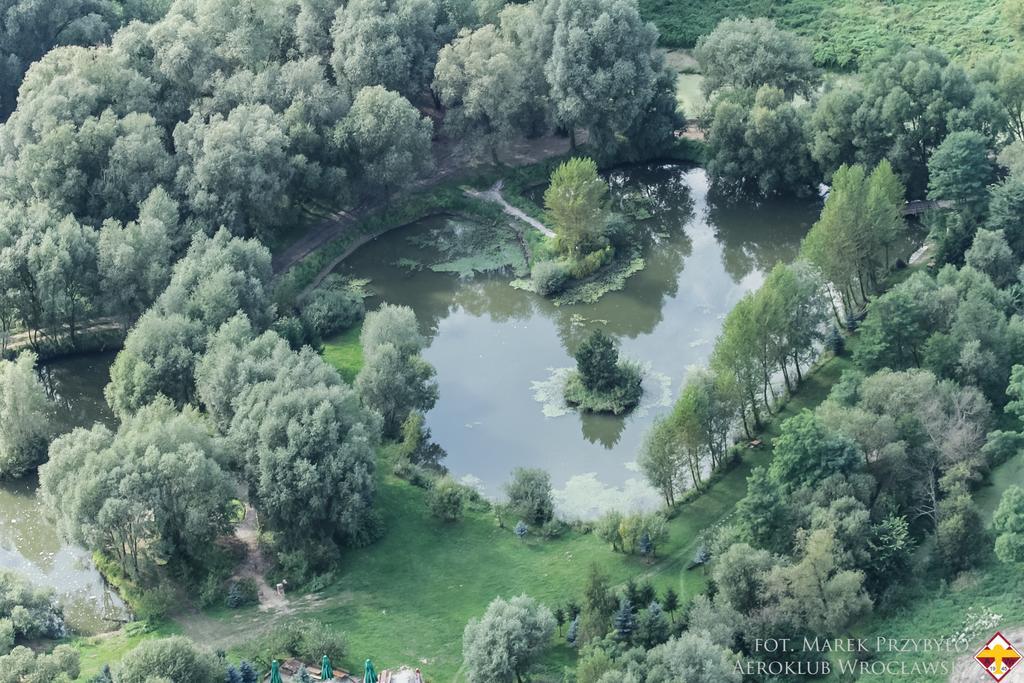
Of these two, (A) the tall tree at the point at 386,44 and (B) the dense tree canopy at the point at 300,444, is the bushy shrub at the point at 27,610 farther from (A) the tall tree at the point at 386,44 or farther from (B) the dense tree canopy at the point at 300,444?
(A) the tall tree at the point at 386,44

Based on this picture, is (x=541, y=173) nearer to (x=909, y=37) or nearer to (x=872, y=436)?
(x=909, y=37)

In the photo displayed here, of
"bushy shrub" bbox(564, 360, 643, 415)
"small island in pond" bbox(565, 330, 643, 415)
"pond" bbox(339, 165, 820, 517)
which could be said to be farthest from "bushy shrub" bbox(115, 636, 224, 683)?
"small island in pond" bbox(565, 330, 643, 415)

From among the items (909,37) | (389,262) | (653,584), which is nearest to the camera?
(653,584)

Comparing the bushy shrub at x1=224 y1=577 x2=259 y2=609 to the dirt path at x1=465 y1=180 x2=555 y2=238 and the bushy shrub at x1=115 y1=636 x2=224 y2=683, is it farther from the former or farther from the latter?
the dirt path at x1=465 y1=180 x2=555 y2=238

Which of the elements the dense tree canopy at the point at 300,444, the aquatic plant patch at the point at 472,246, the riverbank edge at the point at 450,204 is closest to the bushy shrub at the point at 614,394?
the dense tree canopy at the point at 300,444

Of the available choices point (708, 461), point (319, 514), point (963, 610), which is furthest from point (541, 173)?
point (963, 610)

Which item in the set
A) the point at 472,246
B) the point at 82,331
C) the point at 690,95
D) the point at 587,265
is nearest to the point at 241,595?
the point at 82,331
